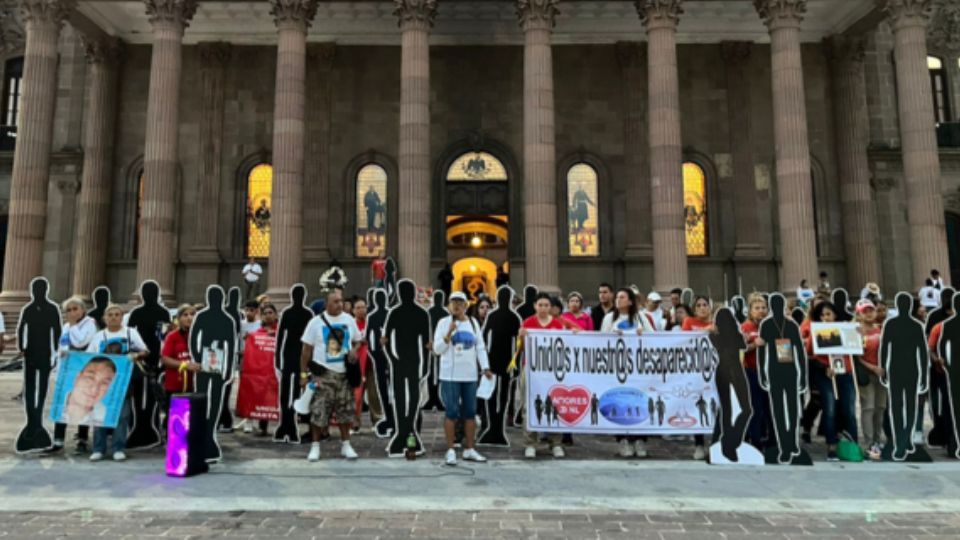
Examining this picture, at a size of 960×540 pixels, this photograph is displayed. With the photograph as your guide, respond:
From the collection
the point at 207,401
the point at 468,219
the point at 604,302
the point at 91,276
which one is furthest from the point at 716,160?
the point at 91,276

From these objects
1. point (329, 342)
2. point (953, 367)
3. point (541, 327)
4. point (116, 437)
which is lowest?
point (116, 437)

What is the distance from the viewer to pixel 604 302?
10.3 m

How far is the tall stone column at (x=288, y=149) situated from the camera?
2139 centimetres

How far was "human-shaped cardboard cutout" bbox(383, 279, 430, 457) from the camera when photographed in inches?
347

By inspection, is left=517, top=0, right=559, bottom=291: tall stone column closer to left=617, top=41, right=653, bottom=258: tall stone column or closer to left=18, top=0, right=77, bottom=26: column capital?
left=617, top=41, right=653, bottom=258: tall stone column

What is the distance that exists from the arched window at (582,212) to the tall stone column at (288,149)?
37.6 ft

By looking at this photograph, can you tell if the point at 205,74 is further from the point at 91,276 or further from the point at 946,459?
the point at 946,459

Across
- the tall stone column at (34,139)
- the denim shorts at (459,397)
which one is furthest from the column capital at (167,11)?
the denim shorts at (459,397)

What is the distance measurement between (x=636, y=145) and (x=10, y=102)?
28.3 meters

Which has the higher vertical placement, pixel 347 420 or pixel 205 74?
pixel 205 74

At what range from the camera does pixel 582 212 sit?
27.4 meters

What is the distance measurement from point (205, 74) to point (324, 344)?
77.0ft

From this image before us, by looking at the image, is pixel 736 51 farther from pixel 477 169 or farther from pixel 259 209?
pixel 259 209

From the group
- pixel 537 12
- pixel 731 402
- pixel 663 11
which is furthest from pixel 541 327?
pixel 663 11
